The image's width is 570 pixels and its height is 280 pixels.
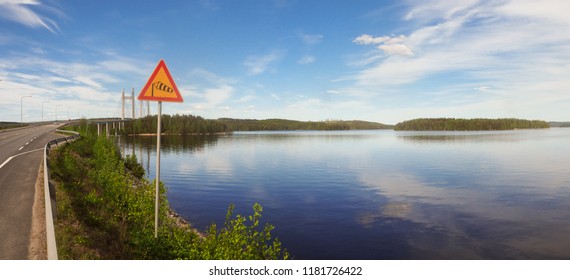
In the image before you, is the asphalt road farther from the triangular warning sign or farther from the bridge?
the triangular warning sign

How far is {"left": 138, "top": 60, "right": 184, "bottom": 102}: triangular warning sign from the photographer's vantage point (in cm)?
940

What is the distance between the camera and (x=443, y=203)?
27859mm

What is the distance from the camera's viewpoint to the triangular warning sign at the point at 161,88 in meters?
9.40

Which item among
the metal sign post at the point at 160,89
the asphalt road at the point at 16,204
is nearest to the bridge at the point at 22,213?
the asphalt road at the point at 16,204

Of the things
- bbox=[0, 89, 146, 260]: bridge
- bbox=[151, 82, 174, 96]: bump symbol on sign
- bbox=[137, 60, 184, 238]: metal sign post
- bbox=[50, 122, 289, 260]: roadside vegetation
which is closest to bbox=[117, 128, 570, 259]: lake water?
Result: bbox=[50, 122, 289, 260]: roadside vegetation

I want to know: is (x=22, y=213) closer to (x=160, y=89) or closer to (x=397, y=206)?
(x=160, y=89)

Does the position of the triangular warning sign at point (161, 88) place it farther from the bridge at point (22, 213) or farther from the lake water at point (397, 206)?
the lake water at point (397, 206)

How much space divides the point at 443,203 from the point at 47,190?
87.4ft

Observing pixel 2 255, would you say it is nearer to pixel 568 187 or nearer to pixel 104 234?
pixel 104 234

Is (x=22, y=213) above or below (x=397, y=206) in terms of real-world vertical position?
above

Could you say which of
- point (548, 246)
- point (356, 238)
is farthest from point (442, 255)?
point (548, 246)

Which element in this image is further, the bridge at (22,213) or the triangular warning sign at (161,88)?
the bridge at (22,213)

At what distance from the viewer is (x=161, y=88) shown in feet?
31.5

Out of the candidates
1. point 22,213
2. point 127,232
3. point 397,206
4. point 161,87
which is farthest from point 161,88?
point 397,206
